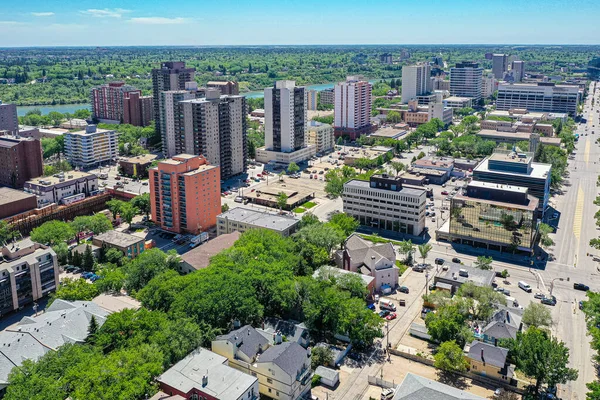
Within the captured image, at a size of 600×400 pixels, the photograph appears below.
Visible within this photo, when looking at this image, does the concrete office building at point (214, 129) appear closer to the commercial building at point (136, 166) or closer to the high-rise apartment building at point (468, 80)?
the commercial building at point (136, 166)

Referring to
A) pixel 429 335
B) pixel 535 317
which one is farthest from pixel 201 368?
pixel 535 317

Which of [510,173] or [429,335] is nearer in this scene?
[429,335]

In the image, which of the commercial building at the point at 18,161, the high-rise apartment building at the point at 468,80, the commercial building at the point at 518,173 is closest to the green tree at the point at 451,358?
the commercial building at the point at 518,173

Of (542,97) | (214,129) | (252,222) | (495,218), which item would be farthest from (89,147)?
(542,97)

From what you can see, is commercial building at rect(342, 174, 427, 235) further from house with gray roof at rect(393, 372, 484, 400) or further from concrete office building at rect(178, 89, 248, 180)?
house with gray roof at rect(393, 372, 484, 400)

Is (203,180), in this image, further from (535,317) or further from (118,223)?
(535,317)

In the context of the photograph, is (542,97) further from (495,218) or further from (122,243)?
(122,243)
